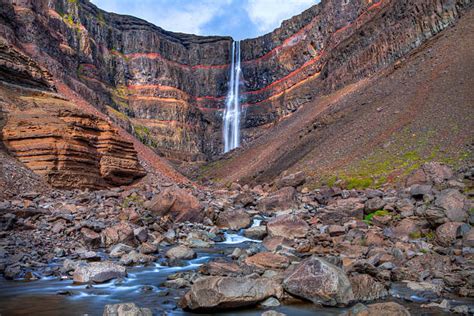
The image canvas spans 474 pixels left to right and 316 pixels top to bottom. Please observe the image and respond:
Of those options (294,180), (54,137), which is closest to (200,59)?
(294,180)

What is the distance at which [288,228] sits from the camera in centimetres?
1519

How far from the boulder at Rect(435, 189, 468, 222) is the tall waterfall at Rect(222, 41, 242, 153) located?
6744 cm

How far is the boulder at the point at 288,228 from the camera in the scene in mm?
14906

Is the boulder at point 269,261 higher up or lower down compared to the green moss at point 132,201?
lower down

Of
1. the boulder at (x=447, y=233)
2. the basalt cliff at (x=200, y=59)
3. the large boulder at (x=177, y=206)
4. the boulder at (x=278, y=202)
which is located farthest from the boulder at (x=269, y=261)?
the basalt cliff at (x=200, y=59)

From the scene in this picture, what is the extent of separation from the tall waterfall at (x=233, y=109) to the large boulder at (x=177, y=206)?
207ft

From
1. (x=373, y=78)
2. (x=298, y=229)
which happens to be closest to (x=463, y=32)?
(x=373, y=78)

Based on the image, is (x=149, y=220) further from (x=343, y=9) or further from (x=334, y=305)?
(x=343, y=9)

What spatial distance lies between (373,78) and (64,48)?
49590mm

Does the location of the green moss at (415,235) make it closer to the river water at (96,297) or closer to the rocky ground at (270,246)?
the rocky ground at (270,246)

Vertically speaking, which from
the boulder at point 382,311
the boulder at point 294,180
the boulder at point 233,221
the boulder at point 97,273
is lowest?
the boulder at point 382,311

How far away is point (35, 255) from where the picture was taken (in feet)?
35.0

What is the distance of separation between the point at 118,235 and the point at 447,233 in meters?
11.3

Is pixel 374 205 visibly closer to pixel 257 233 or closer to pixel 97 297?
pixel 257 233
